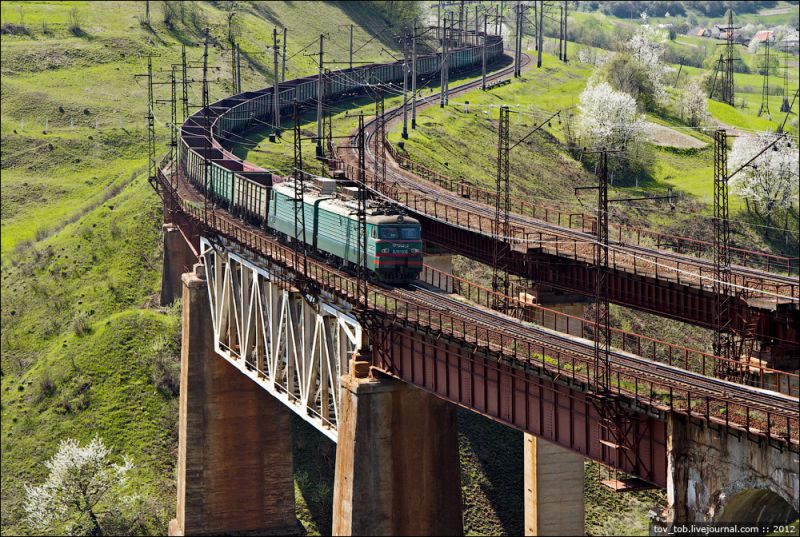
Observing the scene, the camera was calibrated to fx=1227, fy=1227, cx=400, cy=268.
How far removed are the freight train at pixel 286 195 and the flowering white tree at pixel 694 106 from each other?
129ft

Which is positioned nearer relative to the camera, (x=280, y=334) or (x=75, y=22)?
(x=280, y=334)

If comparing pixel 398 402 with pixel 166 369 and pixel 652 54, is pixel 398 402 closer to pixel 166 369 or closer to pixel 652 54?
pixel 166 369

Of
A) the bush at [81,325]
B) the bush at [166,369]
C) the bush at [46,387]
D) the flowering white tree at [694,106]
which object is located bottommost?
the bush at [46,387]

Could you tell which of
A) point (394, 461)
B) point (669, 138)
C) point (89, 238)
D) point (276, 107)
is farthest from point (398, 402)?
point (669, 138)

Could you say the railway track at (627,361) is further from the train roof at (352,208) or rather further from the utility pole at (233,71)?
the utility pole at (233,71)

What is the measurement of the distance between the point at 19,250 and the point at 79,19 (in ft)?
224

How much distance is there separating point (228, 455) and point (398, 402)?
77.4 feet

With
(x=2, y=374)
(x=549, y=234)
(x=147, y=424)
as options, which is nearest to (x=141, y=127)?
(x=2, y=374)

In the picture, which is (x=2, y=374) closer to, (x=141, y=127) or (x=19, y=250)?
(x=19, y=250)

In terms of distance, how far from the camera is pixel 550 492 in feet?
185

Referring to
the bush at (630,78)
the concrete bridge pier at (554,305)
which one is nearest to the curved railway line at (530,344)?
the concrete bridge pier at (554,305)

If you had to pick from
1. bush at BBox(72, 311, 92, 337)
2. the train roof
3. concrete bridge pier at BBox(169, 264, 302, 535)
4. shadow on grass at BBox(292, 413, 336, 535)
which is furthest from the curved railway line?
bush at BBox(72, 311, 92, 337)

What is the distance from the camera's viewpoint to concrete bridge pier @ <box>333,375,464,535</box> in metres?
50.9

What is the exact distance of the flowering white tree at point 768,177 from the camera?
124188mm
